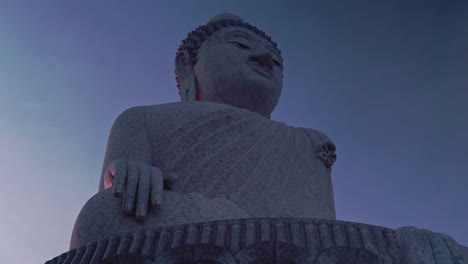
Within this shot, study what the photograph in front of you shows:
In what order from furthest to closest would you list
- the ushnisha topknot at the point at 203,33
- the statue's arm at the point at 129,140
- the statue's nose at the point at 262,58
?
the ushnisha topknot at the point at 203,33 < the statue's nose at the point at 262,58 < the statue's arm at the point at 129,140

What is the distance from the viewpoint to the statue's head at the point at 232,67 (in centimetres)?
670

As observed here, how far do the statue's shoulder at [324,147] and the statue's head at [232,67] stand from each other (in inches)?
28.1

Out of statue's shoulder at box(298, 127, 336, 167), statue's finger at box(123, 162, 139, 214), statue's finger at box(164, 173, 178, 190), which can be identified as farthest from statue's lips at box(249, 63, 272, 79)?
statue's finger at box(123, 162, 139, 214)

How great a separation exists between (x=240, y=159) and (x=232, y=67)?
5.06ft

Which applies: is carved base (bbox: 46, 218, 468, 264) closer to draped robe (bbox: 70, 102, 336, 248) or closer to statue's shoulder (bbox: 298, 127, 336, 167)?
draped robe (bbox: 70, 102, 336, 248)

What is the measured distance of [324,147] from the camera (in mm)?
6301

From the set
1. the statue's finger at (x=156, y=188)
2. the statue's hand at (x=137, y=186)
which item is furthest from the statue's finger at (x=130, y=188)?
the statue's finger at (x=156, y=188)

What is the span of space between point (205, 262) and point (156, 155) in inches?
90.8

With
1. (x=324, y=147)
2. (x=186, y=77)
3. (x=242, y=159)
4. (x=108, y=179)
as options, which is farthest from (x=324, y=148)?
(x=108, y=179)

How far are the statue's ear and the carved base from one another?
12.2ft

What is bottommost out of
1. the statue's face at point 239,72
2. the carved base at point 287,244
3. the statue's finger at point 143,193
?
the carved base at point 287,244

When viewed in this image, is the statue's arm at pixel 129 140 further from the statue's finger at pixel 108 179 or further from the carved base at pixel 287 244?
the carved base at pixel 287 244

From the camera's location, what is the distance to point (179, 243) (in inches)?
131

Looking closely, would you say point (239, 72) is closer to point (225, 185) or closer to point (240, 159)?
point (240, 159)
